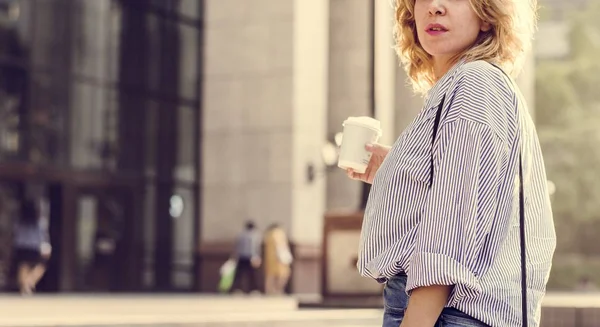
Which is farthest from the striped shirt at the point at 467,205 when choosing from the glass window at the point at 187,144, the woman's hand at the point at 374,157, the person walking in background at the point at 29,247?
the glass window at the point at 187,144

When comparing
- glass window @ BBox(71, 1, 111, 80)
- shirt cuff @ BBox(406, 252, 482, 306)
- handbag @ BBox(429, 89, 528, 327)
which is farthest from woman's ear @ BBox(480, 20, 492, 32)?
glass window @ BBox(71, 1, 111, 80)

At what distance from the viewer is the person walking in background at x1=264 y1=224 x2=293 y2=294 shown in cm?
2536

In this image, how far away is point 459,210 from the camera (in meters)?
2.11

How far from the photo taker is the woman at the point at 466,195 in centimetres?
210

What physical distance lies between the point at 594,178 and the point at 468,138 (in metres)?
44.9

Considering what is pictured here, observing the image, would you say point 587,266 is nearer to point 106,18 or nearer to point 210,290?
point 210,290

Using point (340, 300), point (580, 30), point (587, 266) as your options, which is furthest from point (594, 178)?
point (340, 300)

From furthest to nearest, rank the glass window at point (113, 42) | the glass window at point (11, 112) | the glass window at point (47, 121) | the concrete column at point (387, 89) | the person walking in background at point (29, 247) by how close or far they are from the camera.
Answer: the glass window at point (113, 42), the concrete column at point (387, 89), the glass window at point (47, 121), the glass window at point (11, 112), the person walking in background at point (29, 247)

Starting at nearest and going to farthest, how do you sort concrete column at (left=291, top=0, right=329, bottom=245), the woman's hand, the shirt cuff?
the shirt cuff → the woman's hand → concrete column at (left=291, top=0, right=329, bottom=245)

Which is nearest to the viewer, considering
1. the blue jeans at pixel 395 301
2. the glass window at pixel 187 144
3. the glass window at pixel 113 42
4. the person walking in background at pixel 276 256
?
the blue jeans at pixel 395 301

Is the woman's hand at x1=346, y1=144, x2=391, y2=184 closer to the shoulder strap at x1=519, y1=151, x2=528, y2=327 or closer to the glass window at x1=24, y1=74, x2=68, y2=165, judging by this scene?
the shoulder strap at x1=519, y1=151, x2=528, y2=327

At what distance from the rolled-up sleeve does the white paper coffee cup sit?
2.41 feet

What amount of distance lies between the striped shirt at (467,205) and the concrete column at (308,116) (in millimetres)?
25357

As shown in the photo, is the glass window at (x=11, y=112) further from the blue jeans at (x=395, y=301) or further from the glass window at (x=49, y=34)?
the blue jeans at (x=395, y=301)
